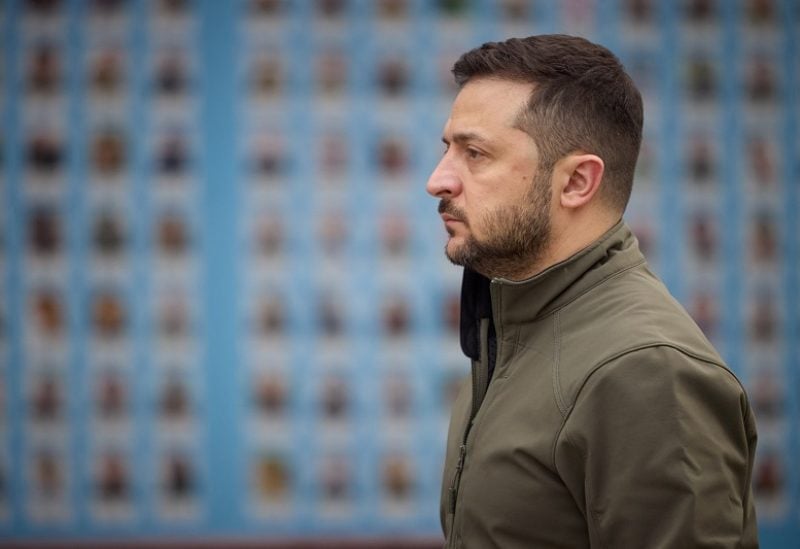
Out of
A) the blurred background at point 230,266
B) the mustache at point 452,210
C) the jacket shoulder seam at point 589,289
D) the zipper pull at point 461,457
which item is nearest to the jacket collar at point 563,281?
the jacket shoulder seam at point 589,289

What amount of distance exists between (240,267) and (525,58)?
9.30 feet

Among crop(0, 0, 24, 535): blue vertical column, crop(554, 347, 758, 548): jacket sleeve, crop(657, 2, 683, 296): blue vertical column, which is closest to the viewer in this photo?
crop(554, 347, 758, 548): jacket sleeve

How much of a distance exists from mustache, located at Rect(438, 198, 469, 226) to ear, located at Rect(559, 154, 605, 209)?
0.18m

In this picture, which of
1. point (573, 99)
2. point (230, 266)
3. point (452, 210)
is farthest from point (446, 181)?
point (230, 266)

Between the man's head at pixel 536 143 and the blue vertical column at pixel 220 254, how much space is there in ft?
8.99

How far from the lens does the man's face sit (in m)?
1.72

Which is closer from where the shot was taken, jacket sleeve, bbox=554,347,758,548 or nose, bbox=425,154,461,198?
jacket sleeve, bbox=554,347,758,548

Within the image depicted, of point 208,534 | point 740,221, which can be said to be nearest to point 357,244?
point 208,534

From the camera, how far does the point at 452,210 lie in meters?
1.80

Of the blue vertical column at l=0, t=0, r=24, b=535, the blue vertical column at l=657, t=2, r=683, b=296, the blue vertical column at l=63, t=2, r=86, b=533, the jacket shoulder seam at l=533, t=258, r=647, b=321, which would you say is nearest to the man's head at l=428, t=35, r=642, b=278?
the jacket shoulder seam at l=533, t=258, r=647, b=321

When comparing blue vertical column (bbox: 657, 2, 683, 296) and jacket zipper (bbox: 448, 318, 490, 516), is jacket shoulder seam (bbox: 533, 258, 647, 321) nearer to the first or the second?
jacket zipper (bbox: 448, 318, 490, 516)

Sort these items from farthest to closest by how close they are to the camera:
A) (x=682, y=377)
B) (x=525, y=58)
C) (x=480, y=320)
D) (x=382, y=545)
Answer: (x=382, y=545) < (x=480, y=320) < (x=525, y=58) < (x=682, y=377)

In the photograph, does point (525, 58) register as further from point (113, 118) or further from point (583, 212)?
point (113, 118)

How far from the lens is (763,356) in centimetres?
464
